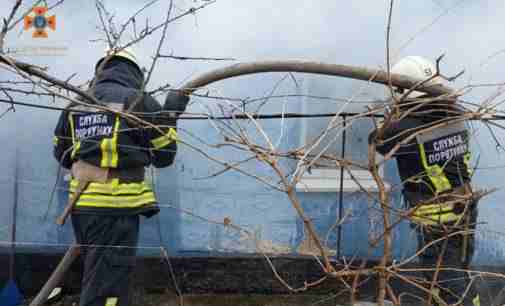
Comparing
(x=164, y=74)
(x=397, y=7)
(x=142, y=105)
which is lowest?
(x=142, y=105)

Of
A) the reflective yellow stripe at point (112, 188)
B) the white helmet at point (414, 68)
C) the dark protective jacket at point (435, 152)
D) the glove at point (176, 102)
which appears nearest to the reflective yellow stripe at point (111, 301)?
the reflective yellow stripe at point (112, 188)

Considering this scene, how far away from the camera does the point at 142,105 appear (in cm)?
360

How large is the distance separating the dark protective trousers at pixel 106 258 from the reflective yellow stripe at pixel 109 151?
0.34 metres

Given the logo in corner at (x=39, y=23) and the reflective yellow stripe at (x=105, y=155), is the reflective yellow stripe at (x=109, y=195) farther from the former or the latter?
the logo in corner at (x=39, y=23)

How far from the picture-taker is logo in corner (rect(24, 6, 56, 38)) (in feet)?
16.6

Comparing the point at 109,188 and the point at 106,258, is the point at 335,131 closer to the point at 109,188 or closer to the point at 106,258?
the point at 109,188

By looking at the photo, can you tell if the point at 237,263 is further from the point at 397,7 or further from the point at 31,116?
the point at 397,7

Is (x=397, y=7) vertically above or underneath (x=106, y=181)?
above

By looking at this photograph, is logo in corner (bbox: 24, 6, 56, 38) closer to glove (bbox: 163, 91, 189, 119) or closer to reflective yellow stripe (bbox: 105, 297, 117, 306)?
glove (bbox: 163, 91, 189, 119)

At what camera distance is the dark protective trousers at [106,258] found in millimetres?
3814

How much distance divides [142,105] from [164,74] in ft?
5.58

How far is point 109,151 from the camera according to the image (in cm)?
376

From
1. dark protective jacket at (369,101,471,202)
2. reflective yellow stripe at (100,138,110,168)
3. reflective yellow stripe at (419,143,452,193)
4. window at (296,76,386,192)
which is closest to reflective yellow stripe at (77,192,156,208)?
reflective yellow stripe at (100,138,110,168)

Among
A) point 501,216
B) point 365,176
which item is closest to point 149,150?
point 365,176
